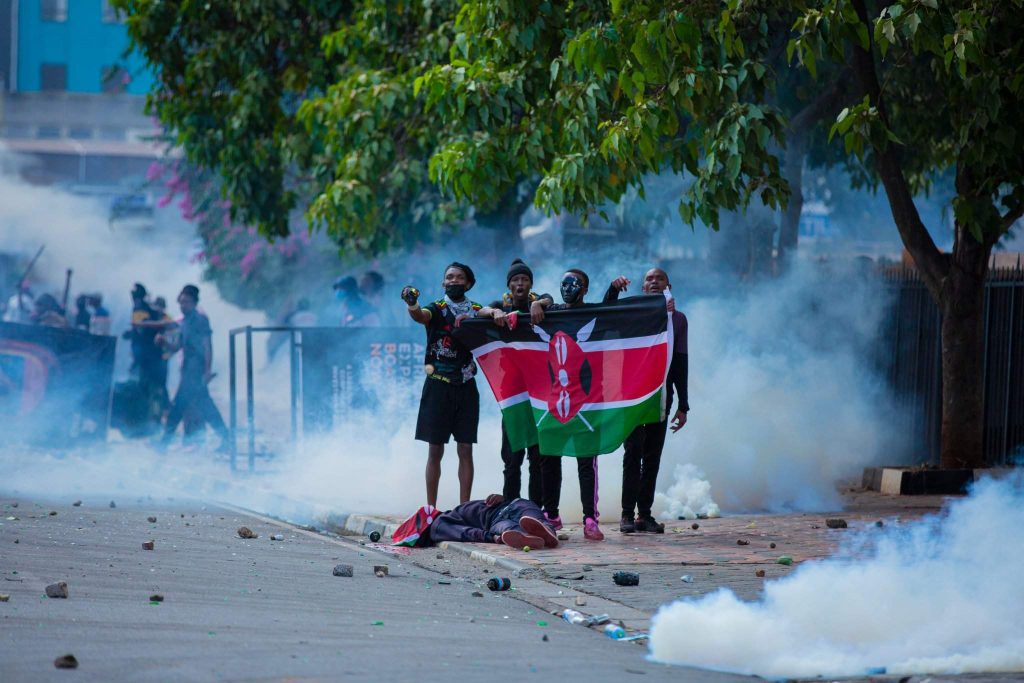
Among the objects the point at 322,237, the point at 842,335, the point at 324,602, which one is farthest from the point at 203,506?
the point at 322,237

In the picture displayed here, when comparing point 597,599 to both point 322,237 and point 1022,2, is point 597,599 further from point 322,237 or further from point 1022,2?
point 322,237

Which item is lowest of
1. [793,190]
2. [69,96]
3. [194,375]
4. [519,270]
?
[194,375]

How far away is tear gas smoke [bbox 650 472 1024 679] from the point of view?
5.36m

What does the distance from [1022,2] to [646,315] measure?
308 centimetres

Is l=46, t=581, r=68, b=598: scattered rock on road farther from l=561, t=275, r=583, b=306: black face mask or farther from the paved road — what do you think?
l=561, t=275, r=583, b=306: black face mask

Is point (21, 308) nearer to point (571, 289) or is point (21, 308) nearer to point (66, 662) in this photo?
point (571, 289)

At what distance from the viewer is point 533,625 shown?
634 centimetres

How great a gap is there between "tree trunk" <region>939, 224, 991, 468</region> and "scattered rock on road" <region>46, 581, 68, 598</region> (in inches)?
319

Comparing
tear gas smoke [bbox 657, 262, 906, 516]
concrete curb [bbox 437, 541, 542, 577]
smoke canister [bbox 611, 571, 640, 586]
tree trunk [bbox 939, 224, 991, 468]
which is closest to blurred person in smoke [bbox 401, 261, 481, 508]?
concrete curb [bbox 437, 541, 542, 577]

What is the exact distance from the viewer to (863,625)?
221 inches

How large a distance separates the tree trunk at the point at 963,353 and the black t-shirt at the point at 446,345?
4.63m

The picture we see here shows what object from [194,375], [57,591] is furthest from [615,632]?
[194,375]

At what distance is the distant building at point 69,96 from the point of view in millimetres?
49125

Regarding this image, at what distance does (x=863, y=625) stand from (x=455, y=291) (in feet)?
14.9
